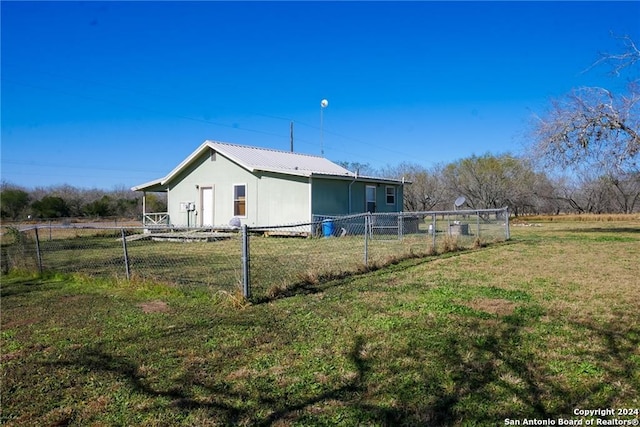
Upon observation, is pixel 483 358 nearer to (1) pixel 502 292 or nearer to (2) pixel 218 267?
(1) pixel 502 292

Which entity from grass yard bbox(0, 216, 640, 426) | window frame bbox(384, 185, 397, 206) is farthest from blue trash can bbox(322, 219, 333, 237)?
grass yard bbox(0, 216, 640, 426)

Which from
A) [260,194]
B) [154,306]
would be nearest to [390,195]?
[260,194]

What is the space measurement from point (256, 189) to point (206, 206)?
2845 millimetres

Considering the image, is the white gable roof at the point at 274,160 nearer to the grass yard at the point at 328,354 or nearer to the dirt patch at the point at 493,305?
the grass yard at the point at 328,354

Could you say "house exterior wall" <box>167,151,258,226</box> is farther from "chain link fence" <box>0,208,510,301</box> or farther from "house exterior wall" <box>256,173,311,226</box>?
"chain link fence" <box>0,208,510,301</box>

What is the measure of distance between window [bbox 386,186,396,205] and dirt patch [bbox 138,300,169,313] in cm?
1673

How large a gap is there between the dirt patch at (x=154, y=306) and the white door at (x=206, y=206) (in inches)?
540

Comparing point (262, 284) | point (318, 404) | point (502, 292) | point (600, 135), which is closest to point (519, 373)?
point (318, 404)

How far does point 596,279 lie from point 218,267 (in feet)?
22.5

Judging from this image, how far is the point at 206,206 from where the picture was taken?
20297 millimetres

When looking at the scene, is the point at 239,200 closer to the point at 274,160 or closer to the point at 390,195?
the point at 274,160

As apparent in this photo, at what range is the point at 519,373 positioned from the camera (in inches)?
142

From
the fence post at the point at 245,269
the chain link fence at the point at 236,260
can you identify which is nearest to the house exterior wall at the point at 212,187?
the chain link fence at the point at 236,260

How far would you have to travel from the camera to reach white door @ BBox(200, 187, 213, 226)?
20.1 metres
